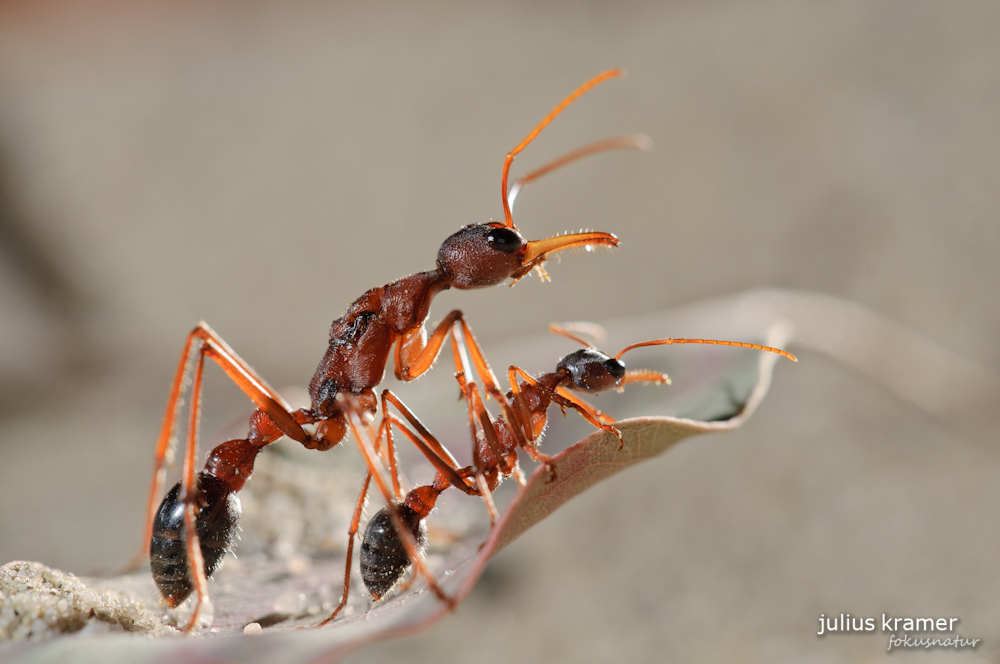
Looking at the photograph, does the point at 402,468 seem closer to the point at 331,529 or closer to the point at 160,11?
the point at 331,529

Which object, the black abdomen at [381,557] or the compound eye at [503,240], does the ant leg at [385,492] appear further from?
the compound eye at [503,240]

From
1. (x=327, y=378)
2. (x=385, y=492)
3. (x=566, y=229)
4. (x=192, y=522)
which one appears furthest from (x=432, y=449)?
(x=566, y=229)

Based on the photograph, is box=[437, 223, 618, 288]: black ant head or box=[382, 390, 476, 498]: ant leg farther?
box=[437, 223, 618, 288]: black ant head

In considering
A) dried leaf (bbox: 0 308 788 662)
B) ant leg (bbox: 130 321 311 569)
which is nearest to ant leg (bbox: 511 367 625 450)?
dried leaf (bbox: 0 308 788 662)

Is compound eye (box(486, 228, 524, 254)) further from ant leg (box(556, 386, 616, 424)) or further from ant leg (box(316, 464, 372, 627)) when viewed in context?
ant leg (box(316, 464, 372, 627))

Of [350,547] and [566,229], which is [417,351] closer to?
[350,547]

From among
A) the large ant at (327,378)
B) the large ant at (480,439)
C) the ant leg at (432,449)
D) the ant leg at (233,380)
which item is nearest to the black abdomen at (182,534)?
the large ant at (327,378)
